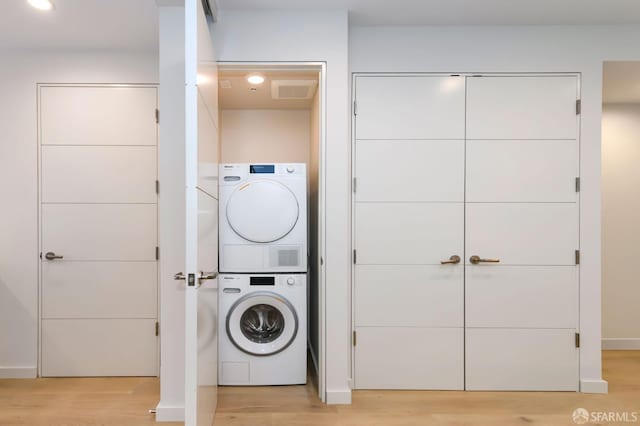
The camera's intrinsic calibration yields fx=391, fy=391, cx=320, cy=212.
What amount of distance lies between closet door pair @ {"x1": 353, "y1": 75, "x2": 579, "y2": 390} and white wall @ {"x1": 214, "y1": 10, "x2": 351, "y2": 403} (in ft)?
0.70

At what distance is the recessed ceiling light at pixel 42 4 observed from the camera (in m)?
2.26

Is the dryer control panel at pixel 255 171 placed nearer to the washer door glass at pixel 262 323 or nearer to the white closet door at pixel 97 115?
the white closet door at pixel 97 115

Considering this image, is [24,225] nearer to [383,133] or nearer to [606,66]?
[383,133]

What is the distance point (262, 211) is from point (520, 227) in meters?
1.83

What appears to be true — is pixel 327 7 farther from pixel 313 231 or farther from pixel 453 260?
pixel 453 260

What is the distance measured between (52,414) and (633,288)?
15.5 feet

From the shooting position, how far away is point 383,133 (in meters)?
2.73

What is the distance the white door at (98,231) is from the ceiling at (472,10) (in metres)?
1.33

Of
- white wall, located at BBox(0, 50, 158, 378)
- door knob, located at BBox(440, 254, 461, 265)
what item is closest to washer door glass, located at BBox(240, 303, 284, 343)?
door knob, located at BBox(440, 254, 461, 265)

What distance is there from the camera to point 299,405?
2.54 metres

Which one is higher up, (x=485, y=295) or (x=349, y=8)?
(x=349, y=8)

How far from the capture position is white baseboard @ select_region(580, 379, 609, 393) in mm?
2683

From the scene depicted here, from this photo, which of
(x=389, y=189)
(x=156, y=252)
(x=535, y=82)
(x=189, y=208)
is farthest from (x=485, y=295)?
(x=156, y=252)

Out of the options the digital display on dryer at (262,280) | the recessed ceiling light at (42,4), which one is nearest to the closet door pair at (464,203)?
the digital display on dryer at (262,280)
